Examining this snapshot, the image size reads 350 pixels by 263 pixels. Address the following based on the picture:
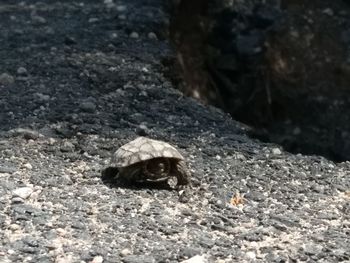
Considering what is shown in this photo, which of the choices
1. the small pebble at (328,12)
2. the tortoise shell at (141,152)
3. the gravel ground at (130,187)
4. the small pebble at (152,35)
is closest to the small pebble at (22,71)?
the gravel ground at (130,187)

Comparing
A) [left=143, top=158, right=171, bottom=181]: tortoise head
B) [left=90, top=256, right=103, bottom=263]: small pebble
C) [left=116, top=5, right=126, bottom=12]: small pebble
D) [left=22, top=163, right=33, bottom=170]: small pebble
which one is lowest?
[left=22, top=163, right=33, bottom=170]: small pebble

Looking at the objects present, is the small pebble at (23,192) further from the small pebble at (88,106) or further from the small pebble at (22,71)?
the small pebble at (22,71)

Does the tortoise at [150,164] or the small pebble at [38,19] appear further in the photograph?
the small pebble at [38,19]

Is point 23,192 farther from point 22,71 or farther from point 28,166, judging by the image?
point 22,71

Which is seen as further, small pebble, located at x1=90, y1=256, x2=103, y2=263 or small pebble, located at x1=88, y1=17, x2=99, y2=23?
small pebble, located at x1=88, y1=17, x2=99, y2=23

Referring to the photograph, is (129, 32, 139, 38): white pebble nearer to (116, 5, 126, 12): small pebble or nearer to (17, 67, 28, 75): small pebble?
(116, 5, 126, 12): small pebble

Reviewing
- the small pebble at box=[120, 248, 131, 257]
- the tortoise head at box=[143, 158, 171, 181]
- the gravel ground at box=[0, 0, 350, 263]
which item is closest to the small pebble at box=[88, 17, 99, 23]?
the gravel ground at box=[0, 0, 350, 263]

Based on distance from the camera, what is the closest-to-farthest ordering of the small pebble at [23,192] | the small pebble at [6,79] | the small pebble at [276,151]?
the small pebble at [23,192] < the small pebble at [276,151] < the small pebble at [6,79]
